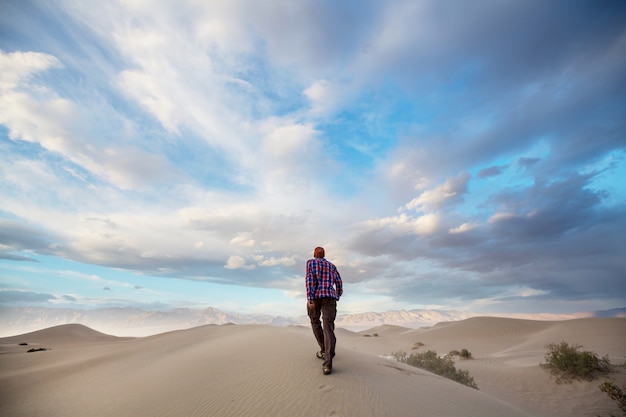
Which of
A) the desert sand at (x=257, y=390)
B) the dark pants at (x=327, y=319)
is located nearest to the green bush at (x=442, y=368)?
the desert sand at (x=257, y=390)

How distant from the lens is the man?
6.14 m

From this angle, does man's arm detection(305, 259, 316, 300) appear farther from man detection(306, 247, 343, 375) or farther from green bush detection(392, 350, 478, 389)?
green bush detection(392, 350, 478, 389)

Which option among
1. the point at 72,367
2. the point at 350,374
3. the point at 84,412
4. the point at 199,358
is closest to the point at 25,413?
the point at 84,412

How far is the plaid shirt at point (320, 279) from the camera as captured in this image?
621cm

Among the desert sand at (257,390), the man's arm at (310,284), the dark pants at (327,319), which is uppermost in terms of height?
the man's arm at (310,284)

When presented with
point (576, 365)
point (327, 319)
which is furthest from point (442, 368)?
point (327, 319)

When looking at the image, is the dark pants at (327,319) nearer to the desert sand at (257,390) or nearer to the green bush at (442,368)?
the desert sand at (257,390)

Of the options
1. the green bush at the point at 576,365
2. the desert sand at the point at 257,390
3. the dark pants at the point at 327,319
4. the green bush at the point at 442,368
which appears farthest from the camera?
the green bush at the point at 442,368

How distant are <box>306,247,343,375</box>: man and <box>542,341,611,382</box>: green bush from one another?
13561 mm

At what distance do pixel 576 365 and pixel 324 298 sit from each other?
14338 millimetres

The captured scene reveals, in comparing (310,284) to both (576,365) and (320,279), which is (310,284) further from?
(576,365)

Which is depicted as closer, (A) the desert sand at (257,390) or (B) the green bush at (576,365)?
(A) the desert sand at (257,390)

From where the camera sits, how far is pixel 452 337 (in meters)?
40.9

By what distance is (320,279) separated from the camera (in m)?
6.25
